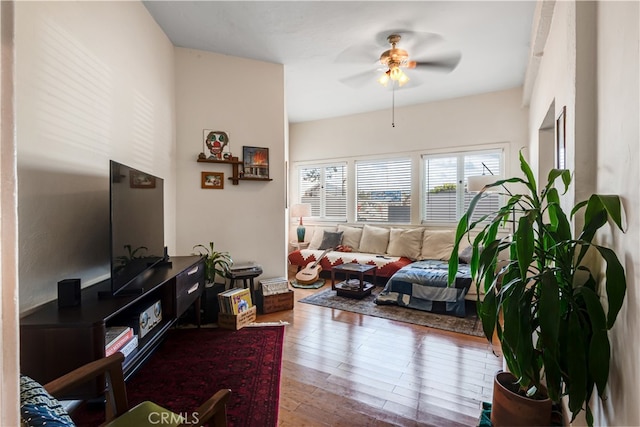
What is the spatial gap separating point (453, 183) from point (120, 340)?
4748mm

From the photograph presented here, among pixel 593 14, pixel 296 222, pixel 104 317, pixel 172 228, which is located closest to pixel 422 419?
pixel 104 317

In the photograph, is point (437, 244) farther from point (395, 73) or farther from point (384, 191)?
point (395, 73)

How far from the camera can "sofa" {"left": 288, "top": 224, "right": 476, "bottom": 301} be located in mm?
4652

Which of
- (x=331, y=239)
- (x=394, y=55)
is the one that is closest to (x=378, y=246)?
(x=331, y=239)

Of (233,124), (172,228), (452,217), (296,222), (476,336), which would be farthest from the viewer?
(296,222)

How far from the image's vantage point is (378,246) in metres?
5.17

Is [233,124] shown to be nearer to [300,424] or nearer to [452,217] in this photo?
[300,424]

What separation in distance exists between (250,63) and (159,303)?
9.06 ft

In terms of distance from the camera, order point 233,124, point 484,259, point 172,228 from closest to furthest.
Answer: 1. point 484,259
2. point 172,228
3. point 233,124

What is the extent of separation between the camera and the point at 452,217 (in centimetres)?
497

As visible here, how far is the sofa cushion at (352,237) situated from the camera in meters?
5.44

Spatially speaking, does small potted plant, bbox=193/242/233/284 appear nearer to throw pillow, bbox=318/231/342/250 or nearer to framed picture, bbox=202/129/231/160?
framed picture, bbox=202/129/231/160

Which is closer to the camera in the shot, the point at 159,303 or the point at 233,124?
the point at 159,303

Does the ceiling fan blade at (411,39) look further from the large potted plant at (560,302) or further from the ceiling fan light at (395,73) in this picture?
the large potted plant at (560,302)
